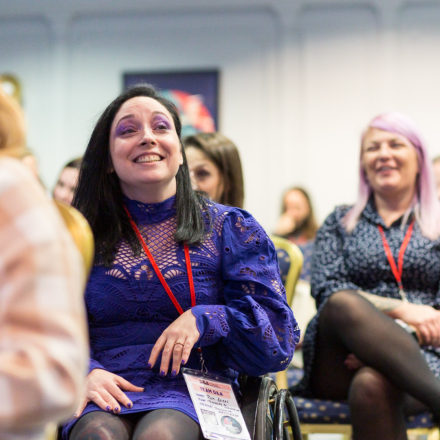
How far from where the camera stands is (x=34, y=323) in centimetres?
67

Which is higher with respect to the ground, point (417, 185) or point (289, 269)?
point (417, 185)

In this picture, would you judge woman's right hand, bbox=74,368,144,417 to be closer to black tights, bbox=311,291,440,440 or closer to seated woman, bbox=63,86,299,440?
seated woman, bbox=63,86,299,440

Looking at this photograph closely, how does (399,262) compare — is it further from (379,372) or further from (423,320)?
(379,372)

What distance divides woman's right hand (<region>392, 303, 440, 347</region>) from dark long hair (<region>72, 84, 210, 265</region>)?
85 cm

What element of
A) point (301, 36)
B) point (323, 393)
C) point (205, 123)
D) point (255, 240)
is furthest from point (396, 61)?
point (255, 240)

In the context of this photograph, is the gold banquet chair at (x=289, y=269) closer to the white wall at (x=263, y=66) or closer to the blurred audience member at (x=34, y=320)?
the blurred audience member at (x=34, y=320)

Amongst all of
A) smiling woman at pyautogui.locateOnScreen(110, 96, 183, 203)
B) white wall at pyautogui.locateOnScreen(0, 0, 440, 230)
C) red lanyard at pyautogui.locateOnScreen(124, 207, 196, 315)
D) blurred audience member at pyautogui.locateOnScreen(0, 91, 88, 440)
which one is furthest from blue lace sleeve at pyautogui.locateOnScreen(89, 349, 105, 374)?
white wall at pyautogui.locateOnScreen(0, 0, 440, 230)

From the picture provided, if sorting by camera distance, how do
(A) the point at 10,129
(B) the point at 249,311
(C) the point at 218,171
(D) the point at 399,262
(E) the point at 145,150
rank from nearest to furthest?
1. (A) the point at 10,129
2. (B) the point at 249,311
3. (E) the point at 145,150
4. (D) the point at 399,262
5. (C) the point at 218,171

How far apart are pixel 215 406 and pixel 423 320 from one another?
99 centimetres

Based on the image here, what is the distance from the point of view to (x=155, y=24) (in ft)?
18.7

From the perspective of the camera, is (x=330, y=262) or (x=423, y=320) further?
(x=330, y=262)

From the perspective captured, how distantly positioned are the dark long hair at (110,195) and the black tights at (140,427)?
45 cm

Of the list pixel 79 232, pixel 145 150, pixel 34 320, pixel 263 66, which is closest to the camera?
Result: pixel 34 320

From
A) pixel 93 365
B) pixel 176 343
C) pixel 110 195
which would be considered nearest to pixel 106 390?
pixel 93 365
